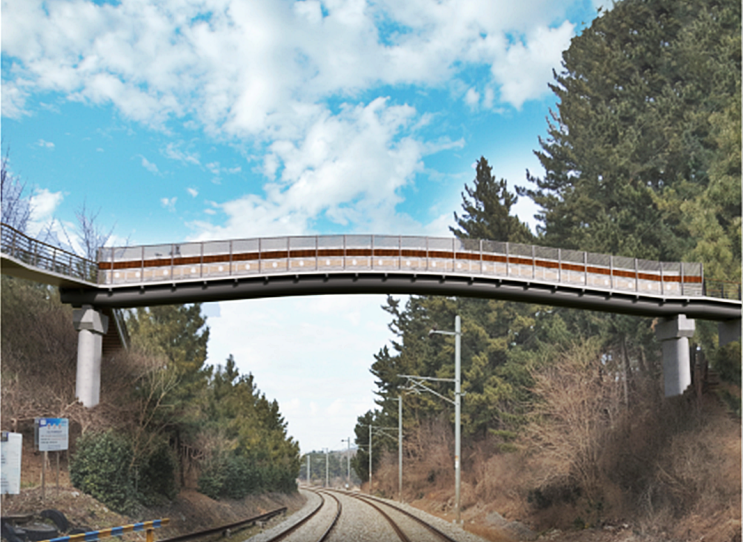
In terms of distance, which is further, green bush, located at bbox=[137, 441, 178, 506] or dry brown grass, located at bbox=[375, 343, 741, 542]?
green bush, located at bbox=[137, 441, 178, 506]

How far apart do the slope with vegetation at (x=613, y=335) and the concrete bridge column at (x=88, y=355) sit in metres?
19.5

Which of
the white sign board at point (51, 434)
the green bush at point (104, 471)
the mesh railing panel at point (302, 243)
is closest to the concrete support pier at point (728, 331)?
the mesh railing panel at point (302, 243)

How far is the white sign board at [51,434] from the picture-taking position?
22422 mm

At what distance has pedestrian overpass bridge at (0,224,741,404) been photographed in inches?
1185

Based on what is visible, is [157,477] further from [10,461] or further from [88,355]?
[10,461]

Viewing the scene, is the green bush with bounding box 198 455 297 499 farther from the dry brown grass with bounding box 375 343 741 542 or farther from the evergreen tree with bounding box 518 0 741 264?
the evergreen tree with bounding box 518 0 741 264

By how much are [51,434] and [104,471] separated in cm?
497

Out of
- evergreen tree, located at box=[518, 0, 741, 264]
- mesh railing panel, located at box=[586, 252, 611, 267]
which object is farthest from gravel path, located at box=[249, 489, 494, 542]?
evergreen tree, located at box=[518, 0, 741, 264]

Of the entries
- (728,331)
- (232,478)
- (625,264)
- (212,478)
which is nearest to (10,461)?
(212,478)

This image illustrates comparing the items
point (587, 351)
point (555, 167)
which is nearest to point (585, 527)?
point (587, 351)

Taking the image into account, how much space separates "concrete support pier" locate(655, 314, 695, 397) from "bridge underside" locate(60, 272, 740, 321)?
1.77 ft

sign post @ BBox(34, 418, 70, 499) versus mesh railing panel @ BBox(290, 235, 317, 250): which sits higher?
mesh railing panel @ BBox(290, 235, 317, 250)

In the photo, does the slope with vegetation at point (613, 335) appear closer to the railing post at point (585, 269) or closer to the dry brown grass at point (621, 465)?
the dry brown grass at point (621, 465)

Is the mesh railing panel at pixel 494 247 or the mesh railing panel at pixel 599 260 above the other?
the mesh railing panel at pixel 494 247
